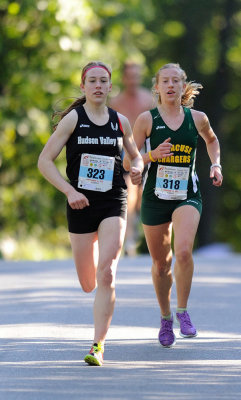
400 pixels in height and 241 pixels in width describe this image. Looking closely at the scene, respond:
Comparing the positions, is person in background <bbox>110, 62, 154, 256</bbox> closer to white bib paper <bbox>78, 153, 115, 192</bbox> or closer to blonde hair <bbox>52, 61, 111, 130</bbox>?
blonde hair <bbox>52, 61, 111, 130</bbox>

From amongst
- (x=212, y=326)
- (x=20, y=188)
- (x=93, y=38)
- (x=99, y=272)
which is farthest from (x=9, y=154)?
(x=99, y=272)

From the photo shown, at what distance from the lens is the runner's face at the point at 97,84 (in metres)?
7.90

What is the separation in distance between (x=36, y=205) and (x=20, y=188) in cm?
63

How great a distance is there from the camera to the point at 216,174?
862cm

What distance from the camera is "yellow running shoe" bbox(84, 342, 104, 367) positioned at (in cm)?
752

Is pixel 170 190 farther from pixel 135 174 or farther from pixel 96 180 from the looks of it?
pixel 96 180

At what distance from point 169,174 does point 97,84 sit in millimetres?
912

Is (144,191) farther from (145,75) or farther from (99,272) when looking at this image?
(145,75)

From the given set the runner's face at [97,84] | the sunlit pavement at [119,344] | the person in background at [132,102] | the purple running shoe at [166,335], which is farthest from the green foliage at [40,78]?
the runner's face at [97,84]

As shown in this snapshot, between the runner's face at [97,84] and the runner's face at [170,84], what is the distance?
66 centimetres

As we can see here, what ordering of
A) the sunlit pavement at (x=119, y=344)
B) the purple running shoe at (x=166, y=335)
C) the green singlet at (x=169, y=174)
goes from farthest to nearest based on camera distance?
1. the green singlet at (x=169, y=174)
2. the purple running shoe at (x=166, y=335)
3. the sunlit pavement at (x=119, y=344)

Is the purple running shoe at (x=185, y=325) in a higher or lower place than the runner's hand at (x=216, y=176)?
lower

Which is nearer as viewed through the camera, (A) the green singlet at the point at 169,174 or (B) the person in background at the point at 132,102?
(A) the green singlet at the point at 169,174

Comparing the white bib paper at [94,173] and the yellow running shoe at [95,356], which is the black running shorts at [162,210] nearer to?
the white bib paper at [94,173]
